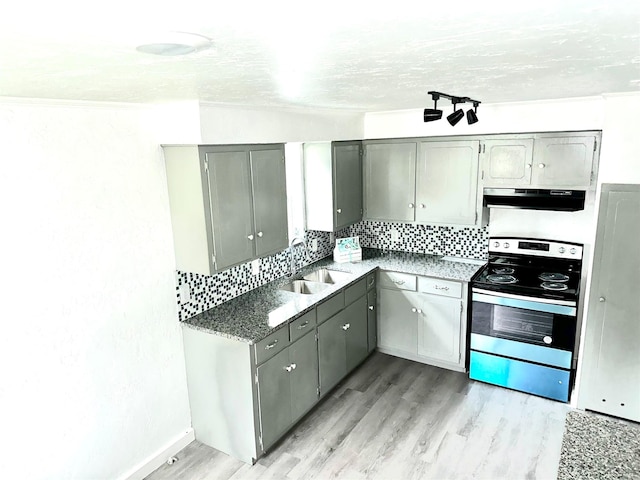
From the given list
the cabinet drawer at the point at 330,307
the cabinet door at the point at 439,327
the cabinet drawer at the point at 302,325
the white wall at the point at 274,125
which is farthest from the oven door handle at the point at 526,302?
the white wall at the point at 274,125

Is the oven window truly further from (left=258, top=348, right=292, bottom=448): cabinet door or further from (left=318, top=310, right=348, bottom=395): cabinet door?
(left=258, top=348, right=292, bottom=448): cabinet door

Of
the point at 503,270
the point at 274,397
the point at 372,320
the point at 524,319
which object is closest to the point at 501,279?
the point at 503,270

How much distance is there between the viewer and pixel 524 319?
148 inches

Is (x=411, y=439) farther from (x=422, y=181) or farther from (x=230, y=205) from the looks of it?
(x=422, y=181)

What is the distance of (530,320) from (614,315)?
0.59m

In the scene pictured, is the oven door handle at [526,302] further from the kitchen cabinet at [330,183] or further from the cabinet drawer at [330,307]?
the kitchen cabinet at [330,183]

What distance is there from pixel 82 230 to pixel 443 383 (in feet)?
10.1

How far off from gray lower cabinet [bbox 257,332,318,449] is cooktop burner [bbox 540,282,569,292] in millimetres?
1898

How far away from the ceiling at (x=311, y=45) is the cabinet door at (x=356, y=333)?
2362 millimetres

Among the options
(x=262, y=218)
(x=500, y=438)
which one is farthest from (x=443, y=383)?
(x=262, y=218)

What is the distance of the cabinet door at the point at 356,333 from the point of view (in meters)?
4.05

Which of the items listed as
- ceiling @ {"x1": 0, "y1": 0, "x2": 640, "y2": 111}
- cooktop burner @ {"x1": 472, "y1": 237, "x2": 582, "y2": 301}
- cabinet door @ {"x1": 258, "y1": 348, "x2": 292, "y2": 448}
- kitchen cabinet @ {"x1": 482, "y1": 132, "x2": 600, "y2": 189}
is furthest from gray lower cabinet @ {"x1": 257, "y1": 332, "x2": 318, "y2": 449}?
kitchen cabinet @ {"x1": 482, "y1": 132, "x2": 600, "y2": 189}

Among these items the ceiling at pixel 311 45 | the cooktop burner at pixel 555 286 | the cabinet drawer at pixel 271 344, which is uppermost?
the ceiling at pixel 311 45

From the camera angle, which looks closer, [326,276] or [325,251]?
[326,276]
